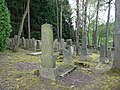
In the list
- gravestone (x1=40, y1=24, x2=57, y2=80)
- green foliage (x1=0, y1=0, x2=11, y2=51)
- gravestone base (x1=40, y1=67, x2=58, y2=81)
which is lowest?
gravestone base (x1=40, y1=67, x2=58, y2=81)

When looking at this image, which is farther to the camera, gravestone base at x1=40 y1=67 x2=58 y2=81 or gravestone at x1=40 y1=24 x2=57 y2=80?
gravestone at x1=40 y1=24 x2=57 y2=80

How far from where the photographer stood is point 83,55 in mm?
14453

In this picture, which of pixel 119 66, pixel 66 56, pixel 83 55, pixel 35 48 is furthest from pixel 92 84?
pixel 35 48

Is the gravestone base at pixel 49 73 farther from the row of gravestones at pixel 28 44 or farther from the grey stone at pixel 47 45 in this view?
the row of gravestones at pixel 28 44

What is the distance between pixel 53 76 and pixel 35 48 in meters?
11.0

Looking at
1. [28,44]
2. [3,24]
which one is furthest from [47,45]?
[28,44]

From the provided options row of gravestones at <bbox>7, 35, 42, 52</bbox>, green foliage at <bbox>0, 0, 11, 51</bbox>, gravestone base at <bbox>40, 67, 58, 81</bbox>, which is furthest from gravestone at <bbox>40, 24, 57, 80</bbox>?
row of gravestones at <bbox>7, 35, 42, 52</bbox>

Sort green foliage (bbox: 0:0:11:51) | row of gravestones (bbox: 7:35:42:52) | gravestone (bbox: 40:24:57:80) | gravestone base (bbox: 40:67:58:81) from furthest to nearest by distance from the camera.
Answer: row of gravestones (bbox: 7:35:42:52), green foliage (bbox: 0:0:11:51), gravestone (bbox: 40:24:57:80), gravestone base (bbox: 40:67:58:81)

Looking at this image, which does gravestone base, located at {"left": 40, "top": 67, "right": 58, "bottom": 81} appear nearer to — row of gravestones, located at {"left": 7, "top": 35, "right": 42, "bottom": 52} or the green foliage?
the green foliage

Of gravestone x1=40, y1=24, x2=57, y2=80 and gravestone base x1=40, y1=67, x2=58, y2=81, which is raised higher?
gravestone x1=40, y1=24, x2=57, y2=80

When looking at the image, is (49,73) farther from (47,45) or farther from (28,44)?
(28,44)

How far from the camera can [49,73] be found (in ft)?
23.4

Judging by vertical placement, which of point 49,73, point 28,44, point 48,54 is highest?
point 28,44

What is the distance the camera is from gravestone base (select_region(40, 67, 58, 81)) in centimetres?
705
